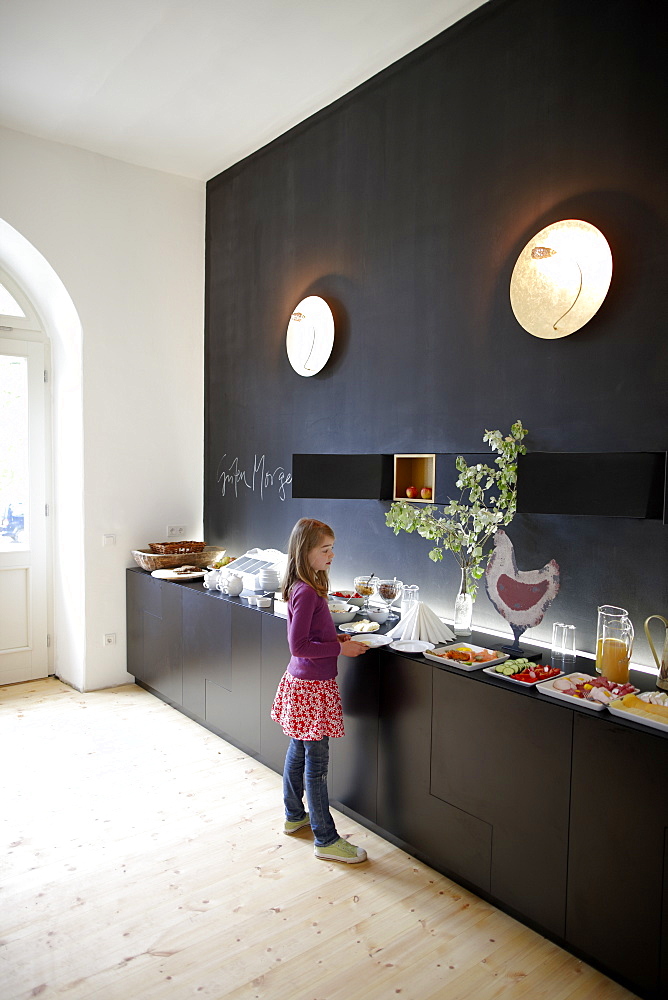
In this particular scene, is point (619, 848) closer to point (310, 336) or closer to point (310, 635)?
point (310, 635)

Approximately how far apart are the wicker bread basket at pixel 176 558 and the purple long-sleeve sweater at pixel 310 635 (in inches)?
73.2

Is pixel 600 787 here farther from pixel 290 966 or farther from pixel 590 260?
pixel 590 260

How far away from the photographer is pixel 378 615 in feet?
9.84

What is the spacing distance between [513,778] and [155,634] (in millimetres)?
2579

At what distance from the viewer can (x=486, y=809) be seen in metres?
2.18

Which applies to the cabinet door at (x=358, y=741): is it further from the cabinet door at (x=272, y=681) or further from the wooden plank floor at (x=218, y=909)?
the cabinet door at (x=272, y=681)

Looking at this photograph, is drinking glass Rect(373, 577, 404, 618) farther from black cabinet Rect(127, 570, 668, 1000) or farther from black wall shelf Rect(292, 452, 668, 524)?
black wall shelf Rect(292, 452, 668, 524)

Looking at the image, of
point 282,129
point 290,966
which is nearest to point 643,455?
point 290,966

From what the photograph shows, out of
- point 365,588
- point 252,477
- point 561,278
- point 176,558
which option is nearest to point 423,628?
point 365,588

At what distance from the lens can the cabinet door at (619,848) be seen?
69.3 inches

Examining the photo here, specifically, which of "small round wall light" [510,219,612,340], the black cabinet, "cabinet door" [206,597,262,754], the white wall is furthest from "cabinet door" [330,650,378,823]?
the white wall

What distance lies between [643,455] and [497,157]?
1444mm

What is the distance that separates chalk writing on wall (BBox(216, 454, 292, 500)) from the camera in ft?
13.2

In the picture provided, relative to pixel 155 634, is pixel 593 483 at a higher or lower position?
higher
